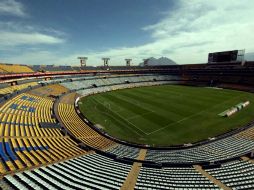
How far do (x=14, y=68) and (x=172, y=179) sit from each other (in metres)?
93.2

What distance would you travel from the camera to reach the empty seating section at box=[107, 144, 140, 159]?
34438 millimetres


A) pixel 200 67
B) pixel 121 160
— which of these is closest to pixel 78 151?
pixel 121 160

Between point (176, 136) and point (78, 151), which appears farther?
point (176, 136)

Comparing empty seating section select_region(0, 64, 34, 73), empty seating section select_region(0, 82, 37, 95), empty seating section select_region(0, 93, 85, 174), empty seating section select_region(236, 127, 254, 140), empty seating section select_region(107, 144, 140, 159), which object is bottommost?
empty seating section select_region(107, 144, 140, 159)

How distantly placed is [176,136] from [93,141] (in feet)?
61.8

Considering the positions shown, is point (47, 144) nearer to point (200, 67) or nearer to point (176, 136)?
point (176, 136)

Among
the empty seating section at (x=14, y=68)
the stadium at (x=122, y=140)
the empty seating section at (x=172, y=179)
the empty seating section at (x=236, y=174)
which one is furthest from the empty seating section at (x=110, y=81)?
the empty seating section at (x=236, y=174)

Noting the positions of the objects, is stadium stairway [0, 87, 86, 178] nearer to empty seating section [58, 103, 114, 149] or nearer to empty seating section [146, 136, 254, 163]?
empty seating section [58, 103, 114, 149]

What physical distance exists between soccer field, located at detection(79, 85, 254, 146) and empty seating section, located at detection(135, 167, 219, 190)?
1133 centimetres

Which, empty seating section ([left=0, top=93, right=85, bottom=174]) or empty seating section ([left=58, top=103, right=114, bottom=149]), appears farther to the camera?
empty seating section ([left=58, top=103, right=114, bottom=149])

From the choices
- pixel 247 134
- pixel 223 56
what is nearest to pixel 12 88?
pixel 247 134

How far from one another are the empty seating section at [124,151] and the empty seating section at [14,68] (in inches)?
2692

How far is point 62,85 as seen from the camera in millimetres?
89562

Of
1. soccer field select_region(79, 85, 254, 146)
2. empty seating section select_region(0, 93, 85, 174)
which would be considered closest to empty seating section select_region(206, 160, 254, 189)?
soccer field select_region(79, 85, 254, 146)
